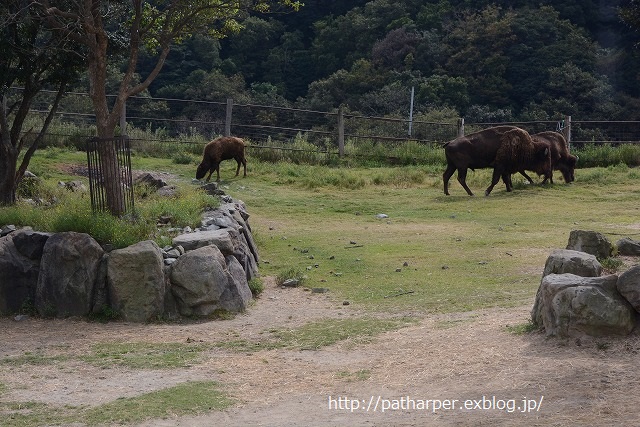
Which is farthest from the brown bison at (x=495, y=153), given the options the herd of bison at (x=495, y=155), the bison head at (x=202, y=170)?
the bison head at (x=202, y=170)

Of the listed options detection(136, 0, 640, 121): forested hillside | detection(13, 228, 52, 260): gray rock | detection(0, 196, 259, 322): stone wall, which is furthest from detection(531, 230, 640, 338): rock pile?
detection(136, 0, 640, 121): forested hillside

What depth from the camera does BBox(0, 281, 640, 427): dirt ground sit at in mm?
7082

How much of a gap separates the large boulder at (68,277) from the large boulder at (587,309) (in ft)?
18.5

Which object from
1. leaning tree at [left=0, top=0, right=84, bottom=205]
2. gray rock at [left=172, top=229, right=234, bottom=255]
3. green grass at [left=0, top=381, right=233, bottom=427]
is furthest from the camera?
leaning tree at [left=0, top=0, right=84, bottom=205]

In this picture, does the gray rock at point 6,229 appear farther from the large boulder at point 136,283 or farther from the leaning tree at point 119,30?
the large boulder at point 136,283

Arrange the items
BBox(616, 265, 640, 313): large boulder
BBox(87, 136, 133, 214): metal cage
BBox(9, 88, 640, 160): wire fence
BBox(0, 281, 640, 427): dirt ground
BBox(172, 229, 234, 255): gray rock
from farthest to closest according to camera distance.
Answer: BBox(9, 88, 640, 160): wire fence < BBox(87, 136, 133, 214): metal cage < BBox(172, 229, 234, 255): gray rock < BBox(616, 265, 640, 313): large boulder < BBox(0, 281, 640, 427): dirt ground

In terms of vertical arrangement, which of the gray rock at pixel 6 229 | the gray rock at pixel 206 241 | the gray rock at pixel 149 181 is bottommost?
the gray rock at pixel 149 181

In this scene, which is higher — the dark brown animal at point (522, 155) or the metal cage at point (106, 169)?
the metal cage at point (106, 169)

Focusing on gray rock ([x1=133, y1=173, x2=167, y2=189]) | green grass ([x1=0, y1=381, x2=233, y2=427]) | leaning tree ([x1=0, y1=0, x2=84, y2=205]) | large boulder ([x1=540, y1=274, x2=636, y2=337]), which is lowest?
green grass ([x1=0, y1=381, x2=233, y2=427])

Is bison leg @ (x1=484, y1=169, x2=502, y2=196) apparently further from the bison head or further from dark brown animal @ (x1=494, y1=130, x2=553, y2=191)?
the bison head

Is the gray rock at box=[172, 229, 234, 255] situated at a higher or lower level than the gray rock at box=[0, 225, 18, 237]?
lower

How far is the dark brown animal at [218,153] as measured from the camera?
2370cm

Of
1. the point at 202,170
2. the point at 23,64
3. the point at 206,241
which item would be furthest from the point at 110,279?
the point at 202,170

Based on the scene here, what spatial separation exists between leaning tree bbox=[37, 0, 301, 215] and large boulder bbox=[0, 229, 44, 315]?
1714 millimetres
